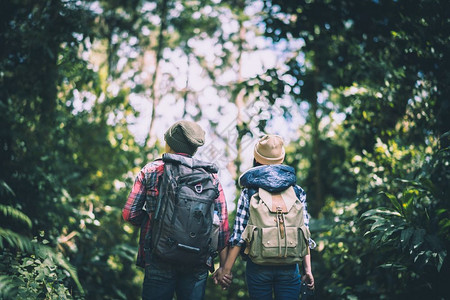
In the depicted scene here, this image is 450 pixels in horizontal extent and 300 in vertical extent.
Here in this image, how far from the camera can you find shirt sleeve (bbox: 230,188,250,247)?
2.91 m

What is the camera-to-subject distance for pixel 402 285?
3.95 meters

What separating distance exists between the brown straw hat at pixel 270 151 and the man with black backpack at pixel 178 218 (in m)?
0.40

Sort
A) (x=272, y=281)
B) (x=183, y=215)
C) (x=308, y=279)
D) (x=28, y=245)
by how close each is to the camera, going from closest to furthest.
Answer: (x=183, y=215), (x=272, y=281), (x=308, y=279), (x=28, y=245)

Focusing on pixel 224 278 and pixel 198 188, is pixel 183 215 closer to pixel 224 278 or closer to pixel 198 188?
pixel 198 188

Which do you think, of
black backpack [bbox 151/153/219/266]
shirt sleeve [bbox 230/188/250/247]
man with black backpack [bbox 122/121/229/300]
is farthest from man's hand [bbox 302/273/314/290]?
black backpack [bbox 151/153/219/266]

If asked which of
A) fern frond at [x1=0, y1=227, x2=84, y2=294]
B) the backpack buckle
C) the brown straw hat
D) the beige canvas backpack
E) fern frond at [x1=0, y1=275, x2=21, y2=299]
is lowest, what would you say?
fern frond at [x1=0, y1=275, x2=21, y2=299]

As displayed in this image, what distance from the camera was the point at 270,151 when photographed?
3068 millimetres

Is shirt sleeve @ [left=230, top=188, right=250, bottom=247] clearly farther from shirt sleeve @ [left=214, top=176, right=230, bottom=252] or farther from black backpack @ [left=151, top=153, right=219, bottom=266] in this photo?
black backpack @ [left=151, top=153, right=219, bottom=266]

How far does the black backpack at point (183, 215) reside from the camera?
261 centimetres

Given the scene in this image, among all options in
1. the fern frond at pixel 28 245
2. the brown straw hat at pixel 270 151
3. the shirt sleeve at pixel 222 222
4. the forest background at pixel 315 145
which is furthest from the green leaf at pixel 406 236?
the fern frond at pixel 28 245

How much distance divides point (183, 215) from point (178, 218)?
0.04 meters

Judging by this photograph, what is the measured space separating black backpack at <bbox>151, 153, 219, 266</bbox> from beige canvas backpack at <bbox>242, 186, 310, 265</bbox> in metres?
0.31

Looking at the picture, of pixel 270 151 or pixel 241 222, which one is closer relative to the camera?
pixel 241 222

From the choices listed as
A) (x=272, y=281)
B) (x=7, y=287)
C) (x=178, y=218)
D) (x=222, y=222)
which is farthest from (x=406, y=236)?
(x=7, y=287)
